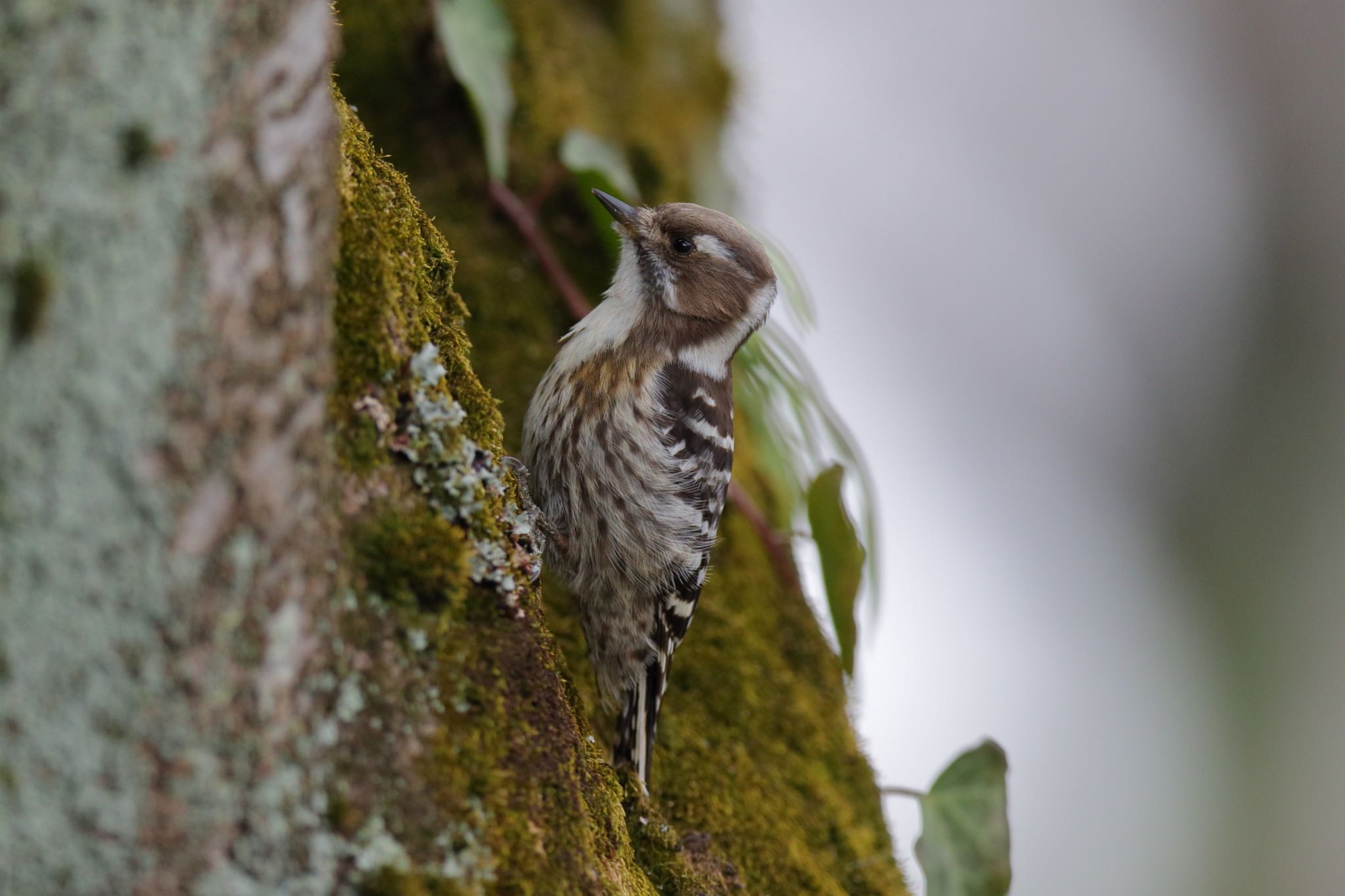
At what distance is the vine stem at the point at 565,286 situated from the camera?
12.0 ft

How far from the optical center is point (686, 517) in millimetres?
3180

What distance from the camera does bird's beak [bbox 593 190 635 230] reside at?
11.2 ft

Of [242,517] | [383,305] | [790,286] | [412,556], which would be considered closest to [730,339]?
[790,286]

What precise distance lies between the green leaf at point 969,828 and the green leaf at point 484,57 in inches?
78.6

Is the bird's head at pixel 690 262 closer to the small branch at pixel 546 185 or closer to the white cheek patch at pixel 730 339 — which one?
the white cheek patch at pixel 730 339

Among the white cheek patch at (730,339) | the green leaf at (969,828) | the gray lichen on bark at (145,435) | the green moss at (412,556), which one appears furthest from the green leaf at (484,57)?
the green leaf at (969,828)

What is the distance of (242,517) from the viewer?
54.7 inches

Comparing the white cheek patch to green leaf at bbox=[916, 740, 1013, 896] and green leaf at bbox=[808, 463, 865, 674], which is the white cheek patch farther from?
green leaf at bbox=[916, 740, 1013, 896]

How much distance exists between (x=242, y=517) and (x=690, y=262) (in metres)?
2.27

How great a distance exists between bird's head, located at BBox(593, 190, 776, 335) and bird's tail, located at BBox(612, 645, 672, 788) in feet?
3.43

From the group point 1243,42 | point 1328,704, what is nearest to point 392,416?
point 1243,42

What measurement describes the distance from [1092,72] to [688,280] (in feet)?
25.5

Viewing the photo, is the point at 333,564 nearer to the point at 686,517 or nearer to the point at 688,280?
the point at 686,517

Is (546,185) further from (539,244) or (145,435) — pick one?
(145,435)
